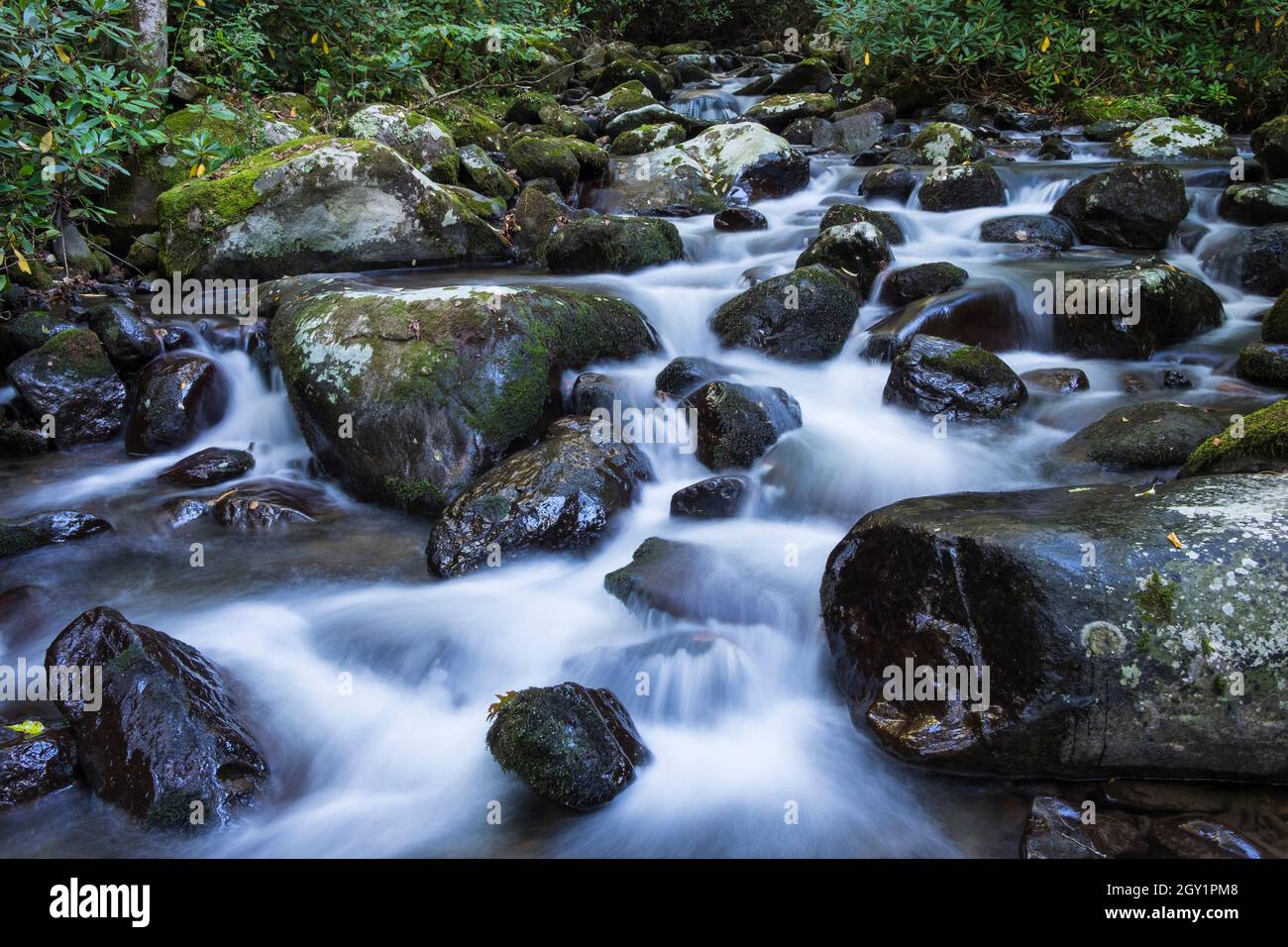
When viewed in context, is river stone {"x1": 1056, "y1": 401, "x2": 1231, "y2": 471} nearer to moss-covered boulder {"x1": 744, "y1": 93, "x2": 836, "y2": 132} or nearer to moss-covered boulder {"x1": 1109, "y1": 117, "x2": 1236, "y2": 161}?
moss-covered boulder {"x1": 1109, "y1": 117, "x2": 1236, "y2": 161}

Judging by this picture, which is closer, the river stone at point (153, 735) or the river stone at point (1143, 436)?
the river stone at point (153, 735)

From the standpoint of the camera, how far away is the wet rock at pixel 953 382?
256 inches

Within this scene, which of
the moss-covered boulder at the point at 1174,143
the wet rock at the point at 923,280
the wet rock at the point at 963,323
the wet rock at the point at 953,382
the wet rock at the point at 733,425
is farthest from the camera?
the moss-covered boulder at the point at 1174,143

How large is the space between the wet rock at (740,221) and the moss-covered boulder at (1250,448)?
271 inches

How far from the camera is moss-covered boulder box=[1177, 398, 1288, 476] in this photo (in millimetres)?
4090

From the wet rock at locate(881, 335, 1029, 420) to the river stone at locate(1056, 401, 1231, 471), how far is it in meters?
0.66

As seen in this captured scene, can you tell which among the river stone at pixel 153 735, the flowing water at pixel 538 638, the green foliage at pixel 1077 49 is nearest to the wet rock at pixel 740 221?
the flowing water at pixel 538 638

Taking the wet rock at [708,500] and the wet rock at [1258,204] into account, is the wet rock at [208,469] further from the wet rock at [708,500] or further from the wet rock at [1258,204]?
the wet rock at [1258,204]

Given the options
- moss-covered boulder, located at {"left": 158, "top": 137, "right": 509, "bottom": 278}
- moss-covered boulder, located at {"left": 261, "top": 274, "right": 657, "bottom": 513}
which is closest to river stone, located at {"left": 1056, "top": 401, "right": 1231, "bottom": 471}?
moss-covered boulder, located at {"left": 261, "top": 274, "right": 657, "bottom": 513}

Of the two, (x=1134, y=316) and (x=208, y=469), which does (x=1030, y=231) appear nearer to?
(x=1134, y=316)

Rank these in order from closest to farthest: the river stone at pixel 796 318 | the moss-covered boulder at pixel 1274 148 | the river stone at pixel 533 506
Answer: the river stone at pixel 533 506
the river stone at pixel 796 318
the moss-covered boulder at pixel 1274 148

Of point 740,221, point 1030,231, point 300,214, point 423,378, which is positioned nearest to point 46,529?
point 423,378

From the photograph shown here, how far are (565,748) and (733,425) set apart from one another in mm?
3158

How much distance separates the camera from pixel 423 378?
19.5ft
